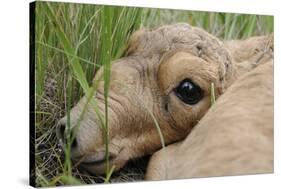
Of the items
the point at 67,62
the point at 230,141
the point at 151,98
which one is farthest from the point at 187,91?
the point at 67,62

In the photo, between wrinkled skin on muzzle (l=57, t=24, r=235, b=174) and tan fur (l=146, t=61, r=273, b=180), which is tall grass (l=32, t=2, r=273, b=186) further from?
tan fur (l=146, t=61, r=273, b=180)

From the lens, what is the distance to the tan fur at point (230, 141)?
10.1ft

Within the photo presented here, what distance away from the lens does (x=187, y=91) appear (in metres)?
3.50

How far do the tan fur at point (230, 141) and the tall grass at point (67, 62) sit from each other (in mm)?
411

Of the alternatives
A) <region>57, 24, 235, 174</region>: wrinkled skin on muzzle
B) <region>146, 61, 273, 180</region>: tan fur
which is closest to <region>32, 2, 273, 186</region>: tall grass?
Answer: <region>57, 24, 235, 174</region>: wrinkled skin on muzzle

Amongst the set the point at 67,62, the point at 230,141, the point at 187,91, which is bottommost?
the point at 230,141

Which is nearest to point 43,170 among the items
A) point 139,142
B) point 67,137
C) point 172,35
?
point 67,137

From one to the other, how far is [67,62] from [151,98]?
54cm

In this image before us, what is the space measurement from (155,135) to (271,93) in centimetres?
76

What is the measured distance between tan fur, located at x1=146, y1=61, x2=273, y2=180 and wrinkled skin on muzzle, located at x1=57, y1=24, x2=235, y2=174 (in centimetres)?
13

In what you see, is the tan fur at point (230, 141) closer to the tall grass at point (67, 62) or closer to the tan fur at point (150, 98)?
the tan fur at point (150, 98)

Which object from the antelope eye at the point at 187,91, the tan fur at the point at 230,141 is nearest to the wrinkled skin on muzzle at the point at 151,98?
the antelope eye at the point at 187,91

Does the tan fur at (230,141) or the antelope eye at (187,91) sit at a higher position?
the antelope eye at (187,91)

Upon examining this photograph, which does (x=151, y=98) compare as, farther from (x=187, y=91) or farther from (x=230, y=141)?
(x=230, y=141)
